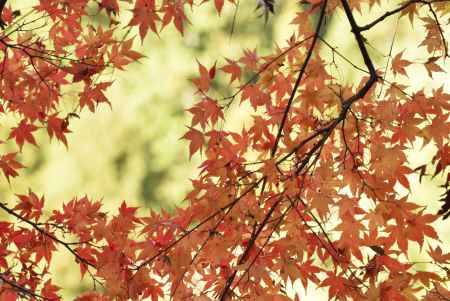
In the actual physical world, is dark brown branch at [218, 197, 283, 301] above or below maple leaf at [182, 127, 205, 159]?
below

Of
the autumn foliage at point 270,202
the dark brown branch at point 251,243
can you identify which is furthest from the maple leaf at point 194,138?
the dark brown branch at point 251,243

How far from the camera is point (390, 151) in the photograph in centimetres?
186

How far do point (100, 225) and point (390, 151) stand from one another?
997 millimetres

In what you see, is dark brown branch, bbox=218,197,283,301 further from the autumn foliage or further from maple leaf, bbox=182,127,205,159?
maple leaf, bbox=182,127,205,159

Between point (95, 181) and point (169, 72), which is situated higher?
point (169, 72)

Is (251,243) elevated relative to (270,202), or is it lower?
lower

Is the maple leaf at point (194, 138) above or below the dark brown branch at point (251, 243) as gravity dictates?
above

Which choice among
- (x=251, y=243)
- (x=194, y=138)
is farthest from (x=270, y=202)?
(x=194, y=138)

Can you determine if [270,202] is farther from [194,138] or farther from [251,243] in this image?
[194,138]

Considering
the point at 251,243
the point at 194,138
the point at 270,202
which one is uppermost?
the point at 194,138

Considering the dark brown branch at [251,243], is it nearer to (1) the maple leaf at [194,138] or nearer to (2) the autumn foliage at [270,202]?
(2) the autumn foliage at [270,202]

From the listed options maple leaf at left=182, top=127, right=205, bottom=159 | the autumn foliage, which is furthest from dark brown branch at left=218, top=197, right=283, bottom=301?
maple leaf at left=182, top=127, right=205, bottom=159

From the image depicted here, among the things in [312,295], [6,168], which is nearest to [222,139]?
[6,168]

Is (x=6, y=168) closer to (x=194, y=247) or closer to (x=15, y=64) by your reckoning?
(x=15, y=64)
